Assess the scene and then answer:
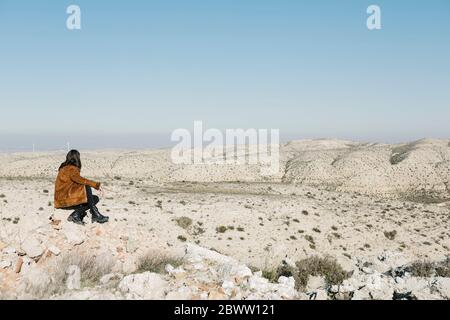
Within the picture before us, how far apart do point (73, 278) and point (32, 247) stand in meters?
2.15

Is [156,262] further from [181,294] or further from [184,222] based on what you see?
[184,222]

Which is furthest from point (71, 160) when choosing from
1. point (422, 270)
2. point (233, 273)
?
point (422, 270)

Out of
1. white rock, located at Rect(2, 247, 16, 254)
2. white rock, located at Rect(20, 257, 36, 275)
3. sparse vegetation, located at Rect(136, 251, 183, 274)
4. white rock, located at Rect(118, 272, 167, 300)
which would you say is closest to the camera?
white rock, located at Rect(118, 272, 167, 300)

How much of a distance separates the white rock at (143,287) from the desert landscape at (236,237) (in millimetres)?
26

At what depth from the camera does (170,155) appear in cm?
8931

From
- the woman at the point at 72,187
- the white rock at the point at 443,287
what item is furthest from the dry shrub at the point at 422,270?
the woman at the point at 72,187

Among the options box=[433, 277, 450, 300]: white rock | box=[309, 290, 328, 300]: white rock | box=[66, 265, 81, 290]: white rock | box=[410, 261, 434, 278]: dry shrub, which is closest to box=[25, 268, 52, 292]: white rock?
box=[66, 265, 81, 290]: white rock

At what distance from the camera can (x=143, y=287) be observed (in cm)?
924

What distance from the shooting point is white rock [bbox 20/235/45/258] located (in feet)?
34.9

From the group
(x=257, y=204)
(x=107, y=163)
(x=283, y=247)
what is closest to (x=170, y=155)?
(x=107, y=163)

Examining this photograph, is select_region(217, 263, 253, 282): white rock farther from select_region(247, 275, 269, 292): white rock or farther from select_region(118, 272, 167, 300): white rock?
select_region(118, 272, 167, 300): white rock

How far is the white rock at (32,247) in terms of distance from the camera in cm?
1064

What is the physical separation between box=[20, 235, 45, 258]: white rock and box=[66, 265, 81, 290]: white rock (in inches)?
59.5
